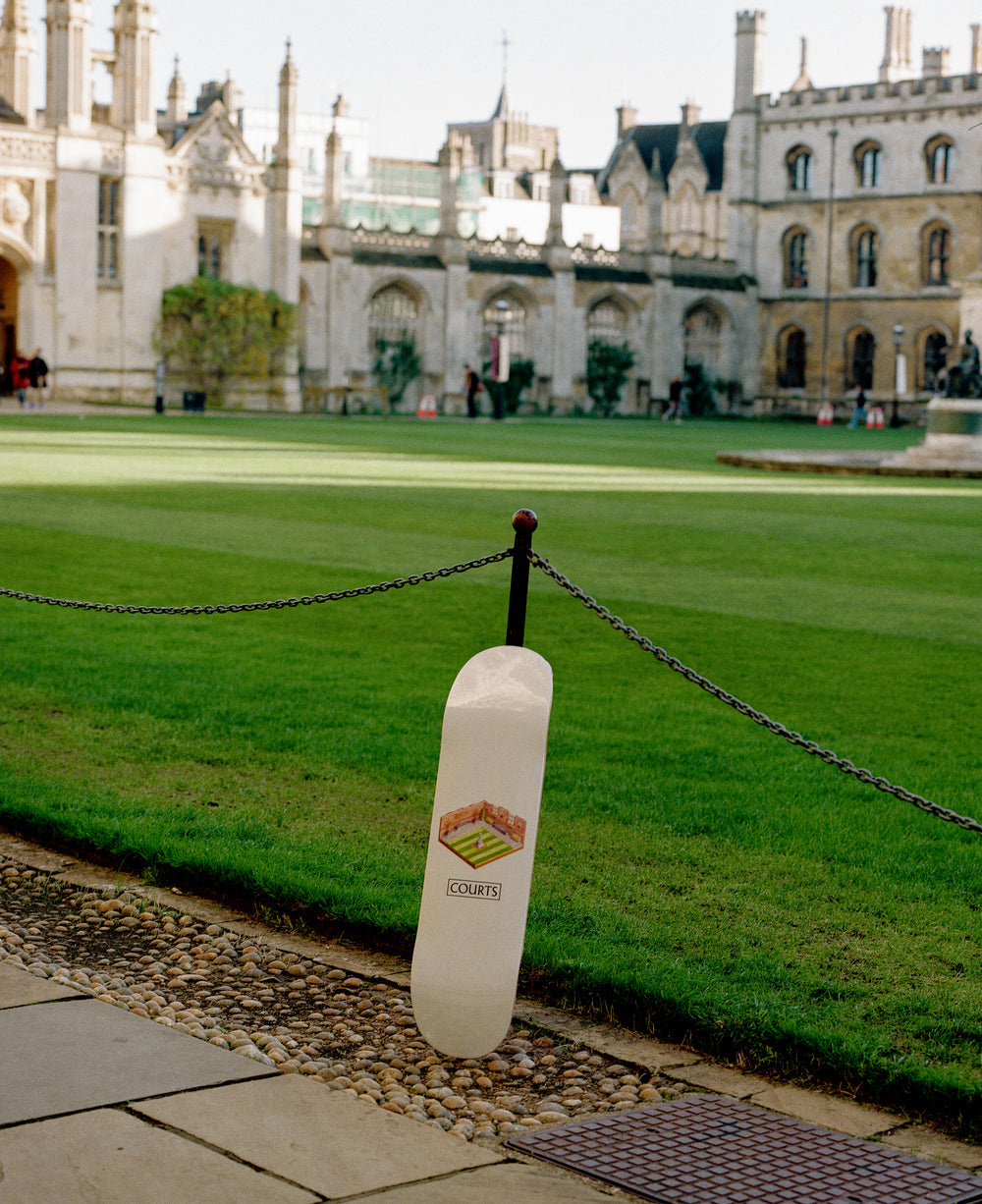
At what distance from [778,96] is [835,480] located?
53167 mm

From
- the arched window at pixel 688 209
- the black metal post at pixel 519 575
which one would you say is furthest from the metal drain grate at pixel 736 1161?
the arched window at pixel 688 209

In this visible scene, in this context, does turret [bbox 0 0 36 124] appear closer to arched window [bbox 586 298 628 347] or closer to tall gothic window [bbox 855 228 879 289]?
arched window [bbox 586 298 628 347]

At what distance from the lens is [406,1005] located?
4477 mm

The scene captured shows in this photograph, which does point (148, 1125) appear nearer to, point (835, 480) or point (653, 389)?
point (835, 480)

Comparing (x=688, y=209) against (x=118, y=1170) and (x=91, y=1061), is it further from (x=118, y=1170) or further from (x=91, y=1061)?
(x=118, y=1170)

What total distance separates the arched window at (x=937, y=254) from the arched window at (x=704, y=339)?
9.04 metres

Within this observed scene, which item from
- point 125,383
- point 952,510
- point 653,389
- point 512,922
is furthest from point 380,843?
point 653,389

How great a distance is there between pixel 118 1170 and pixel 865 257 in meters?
74.1

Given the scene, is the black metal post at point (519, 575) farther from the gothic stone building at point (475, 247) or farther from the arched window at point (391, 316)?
the arched window at point (391, 316)

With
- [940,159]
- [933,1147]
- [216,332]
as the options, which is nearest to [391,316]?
[216,332]

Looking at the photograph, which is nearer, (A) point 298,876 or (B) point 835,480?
(A) point 298,876

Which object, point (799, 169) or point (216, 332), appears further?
point (799, 169)

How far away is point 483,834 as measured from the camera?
4.05 m

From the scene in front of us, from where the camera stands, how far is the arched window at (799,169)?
74.8 m
